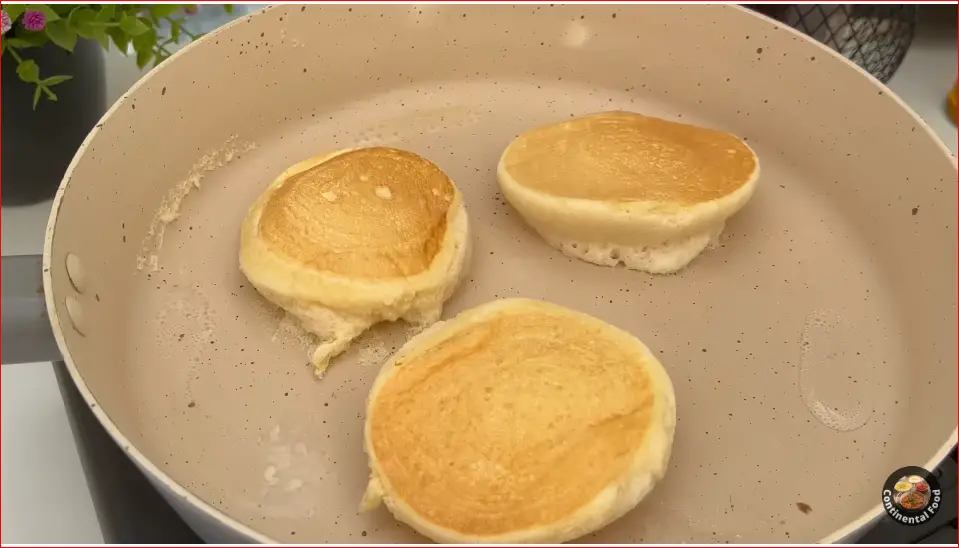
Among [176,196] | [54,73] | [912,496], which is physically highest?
[54,73]

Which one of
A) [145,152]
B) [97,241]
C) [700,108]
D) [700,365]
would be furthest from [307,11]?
[700,365]

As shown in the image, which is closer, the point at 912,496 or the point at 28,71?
the point at 912,496

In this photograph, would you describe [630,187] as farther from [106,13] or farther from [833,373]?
[106,13]

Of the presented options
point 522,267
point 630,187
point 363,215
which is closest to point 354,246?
point 363,215

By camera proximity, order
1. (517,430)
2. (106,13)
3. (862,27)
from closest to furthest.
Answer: (517,430) → (106,13) → (862,27)

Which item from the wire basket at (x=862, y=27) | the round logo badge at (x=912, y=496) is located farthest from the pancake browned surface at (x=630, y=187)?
the wire basket at (x=862, y=27)

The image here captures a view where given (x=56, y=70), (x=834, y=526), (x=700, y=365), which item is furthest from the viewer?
(x=56, y=70)

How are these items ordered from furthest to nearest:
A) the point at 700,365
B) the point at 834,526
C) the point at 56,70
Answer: the point at 56,70, the point at 700,365, the point at 834,526

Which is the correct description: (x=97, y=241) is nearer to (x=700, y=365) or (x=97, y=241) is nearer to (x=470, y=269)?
(x=470, y=269)

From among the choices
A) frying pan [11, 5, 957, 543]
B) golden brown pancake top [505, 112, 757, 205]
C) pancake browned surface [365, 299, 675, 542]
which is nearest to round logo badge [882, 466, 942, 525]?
frying pan [11, 5, 957, 543]
